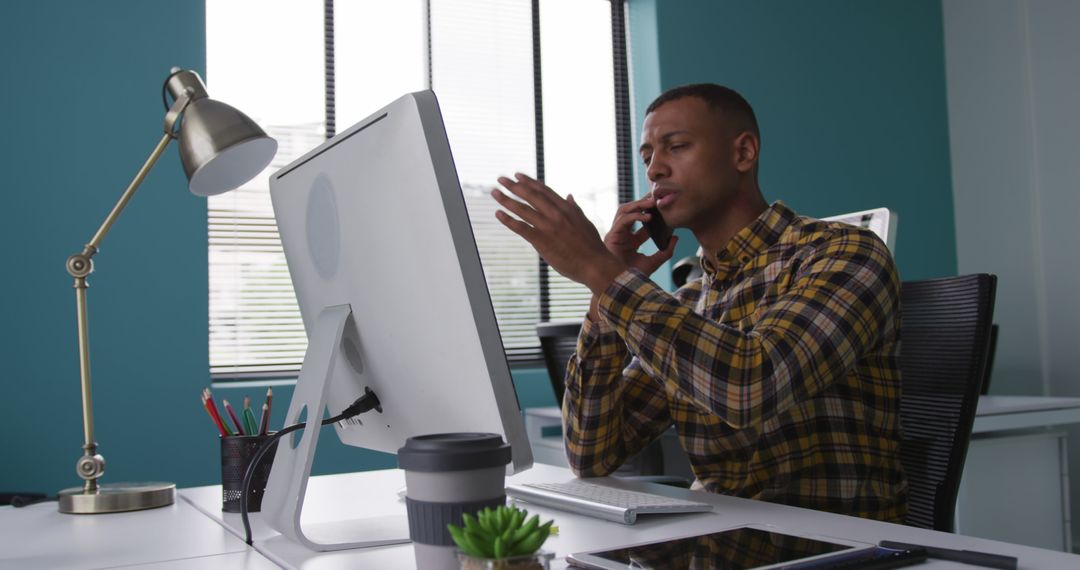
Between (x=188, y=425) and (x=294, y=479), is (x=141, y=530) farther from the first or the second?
(x=188, y=425)

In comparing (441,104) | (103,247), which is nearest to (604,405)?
(103,247)

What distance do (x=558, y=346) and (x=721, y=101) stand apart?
1.09m

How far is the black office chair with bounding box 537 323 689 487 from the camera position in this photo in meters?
2.19

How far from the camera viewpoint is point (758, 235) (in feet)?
4.79

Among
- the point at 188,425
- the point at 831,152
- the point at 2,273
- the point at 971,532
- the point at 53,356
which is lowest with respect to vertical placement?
the point at 971,532

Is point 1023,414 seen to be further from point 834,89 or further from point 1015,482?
point 834,89

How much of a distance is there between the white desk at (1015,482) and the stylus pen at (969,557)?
161cm

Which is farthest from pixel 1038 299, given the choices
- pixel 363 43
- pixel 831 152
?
pixel 363 43

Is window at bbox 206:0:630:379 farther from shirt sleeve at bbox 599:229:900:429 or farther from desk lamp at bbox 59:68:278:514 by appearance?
shirt sleeve at bbox 599:229:900:429

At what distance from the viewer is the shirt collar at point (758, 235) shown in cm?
146

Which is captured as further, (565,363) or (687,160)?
(565,363)

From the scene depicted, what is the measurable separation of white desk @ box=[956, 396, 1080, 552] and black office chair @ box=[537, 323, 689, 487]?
0.75 metres

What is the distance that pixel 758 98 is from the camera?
12.1 feet

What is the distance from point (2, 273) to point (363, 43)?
1387mm
